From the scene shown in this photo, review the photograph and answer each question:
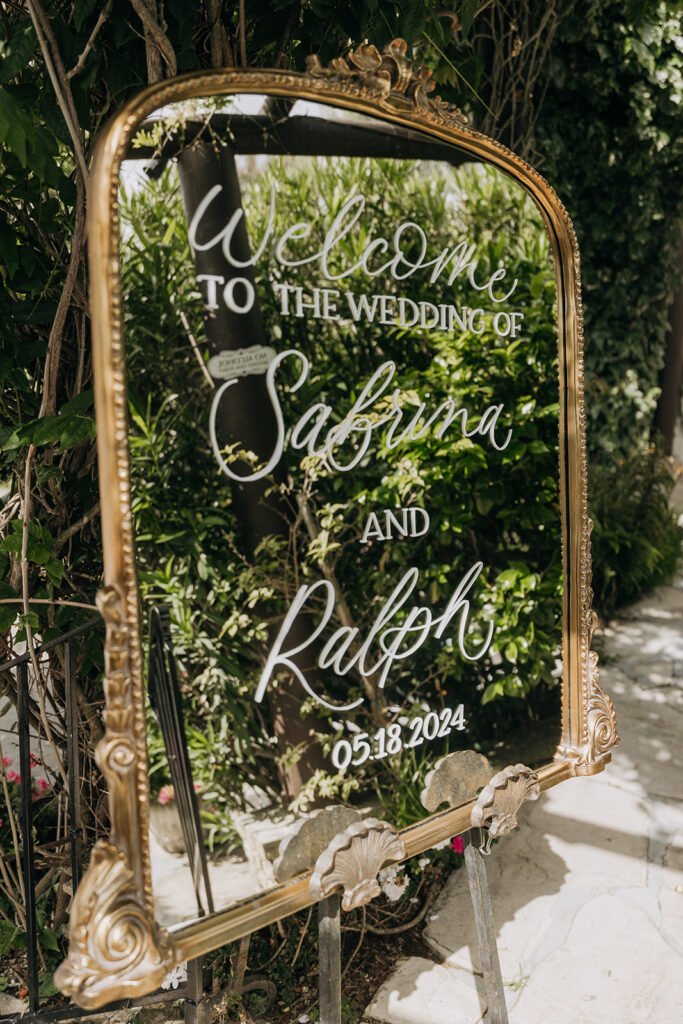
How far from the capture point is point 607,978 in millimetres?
1752

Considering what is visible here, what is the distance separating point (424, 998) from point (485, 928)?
374mm

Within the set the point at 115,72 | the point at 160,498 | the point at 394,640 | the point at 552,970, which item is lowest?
the point at 552,970

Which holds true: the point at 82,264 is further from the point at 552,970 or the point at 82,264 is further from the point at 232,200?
the point at 552,970

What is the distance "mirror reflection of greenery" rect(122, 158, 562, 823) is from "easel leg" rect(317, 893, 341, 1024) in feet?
0.62

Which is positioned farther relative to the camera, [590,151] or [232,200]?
[590,151]

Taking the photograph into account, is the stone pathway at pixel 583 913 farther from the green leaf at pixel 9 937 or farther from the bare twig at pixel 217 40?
the bare twig at pixel 217 40

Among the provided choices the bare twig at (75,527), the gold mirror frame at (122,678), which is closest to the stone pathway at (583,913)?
the gold mirror frame at (122,678)

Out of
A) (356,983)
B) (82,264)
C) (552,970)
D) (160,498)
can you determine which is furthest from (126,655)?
(552,970)

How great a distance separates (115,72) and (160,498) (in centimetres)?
73

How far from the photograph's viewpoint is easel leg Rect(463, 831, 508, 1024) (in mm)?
1451

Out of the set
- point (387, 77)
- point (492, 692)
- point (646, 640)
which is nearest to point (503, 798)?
point (492, 692)

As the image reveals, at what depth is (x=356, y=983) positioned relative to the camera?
1.72 meters

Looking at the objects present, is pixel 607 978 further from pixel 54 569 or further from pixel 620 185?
pixel 620 185

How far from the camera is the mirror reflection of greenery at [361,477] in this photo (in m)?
1.13
